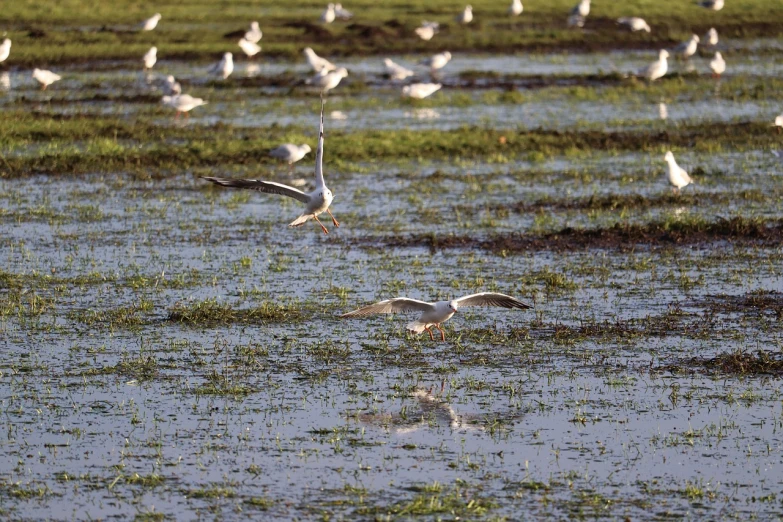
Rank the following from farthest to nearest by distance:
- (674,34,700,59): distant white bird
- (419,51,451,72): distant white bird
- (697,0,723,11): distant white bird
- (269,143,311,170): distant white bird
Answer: (697,0,723,11): distant white bird < (674,34,700,59): distant white bird < (419,51,451,72): distant white bird < (269,143,311,170): distant white bird

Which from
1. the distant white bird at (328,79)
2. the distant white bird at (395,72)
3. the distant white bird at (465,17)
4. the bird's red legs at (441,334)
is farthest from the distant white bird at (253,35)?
the bird's red legs at (441,334)

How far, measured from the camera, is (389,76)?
3509 cm

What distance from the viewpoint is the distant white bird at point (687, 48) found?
39.8 metres

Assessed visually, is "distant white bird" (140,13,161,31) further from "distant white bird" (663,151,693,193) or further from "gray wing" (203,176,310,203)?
"gray wing" (203,176,310,203)

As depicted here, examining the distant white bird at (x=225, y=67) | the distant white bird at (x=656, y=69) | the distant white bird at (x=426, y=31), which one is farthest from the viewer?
the distant white bird at (x=426, y=31)

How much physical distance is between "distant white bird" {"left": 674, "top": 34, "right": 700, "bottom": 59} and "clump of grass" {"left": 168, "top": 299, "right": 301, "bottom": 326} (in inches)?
1151

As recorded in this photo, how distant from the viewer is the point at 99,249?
1595 cm

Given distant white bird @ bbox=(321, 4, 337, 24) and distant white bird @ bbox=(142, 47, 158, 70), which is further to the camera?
distant white bird @ bbox=(321, 4, 337, 24)

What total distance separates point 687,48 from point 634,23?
5108mm

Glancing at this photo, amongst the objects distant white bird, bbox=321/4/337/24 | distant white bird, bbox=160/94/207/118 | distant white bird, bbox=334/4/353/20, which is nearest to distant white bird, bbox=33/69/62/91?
distant white bird, bbox=160/94/207/118

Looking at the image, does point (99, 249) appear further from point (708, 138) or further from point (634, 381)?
point (708, 138)

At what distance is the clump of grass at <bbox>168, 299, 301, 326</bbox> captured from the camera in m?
12.5

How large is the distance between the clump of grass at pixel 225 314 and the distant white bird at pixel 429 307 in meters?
1.57

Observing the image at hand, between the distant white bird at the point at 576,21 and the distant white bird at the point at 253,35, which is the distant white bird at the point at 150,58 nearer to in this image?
the distant white bird at the point at 253,35
